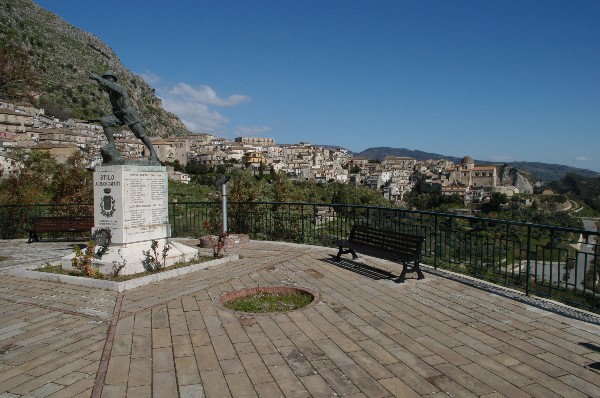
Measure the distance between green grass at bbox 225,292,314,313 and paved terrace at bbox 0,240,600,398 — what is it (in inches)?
11.4

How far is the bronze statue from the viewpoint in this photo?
26.7 feet

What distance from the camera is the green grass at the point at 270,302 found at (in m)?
6.04

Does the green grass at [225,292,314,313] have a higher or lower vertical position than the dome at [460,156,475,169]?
lower

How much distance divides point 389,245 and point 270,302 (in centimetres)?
274

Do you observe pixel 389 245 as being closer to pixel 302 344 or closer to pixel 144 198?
pixel 302 344

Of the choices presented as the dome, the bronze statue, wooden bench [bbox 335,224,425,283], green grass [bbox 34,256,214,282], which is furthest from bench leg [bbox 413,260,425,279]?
the dome

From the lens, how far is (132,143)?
94.7m

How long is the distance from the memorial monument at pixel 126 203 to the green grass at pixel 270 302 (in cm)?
240

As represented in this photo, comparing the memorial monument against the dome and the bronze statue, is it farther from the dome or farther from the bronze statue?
the dome

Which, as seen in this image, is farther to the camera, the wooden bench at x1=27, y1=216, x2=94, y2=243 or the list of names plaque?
the wooden bench at x1=27, y1=216, x2=94, y2=243

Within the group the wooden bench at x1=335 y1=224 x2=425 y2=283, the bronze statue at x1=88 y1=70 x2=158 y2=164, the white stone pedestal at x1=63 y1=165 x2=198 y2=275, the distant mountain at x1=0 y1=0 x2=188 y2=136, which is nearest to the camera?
the wooden bench at x1=335 y1=224 x2=425 y2=283

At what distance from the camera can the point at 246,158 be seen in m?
140

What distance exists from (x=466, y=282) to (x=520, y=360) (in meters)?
3.10

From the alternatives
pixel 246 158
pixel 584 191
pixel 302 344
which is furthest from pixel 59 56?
pixel 302 344
